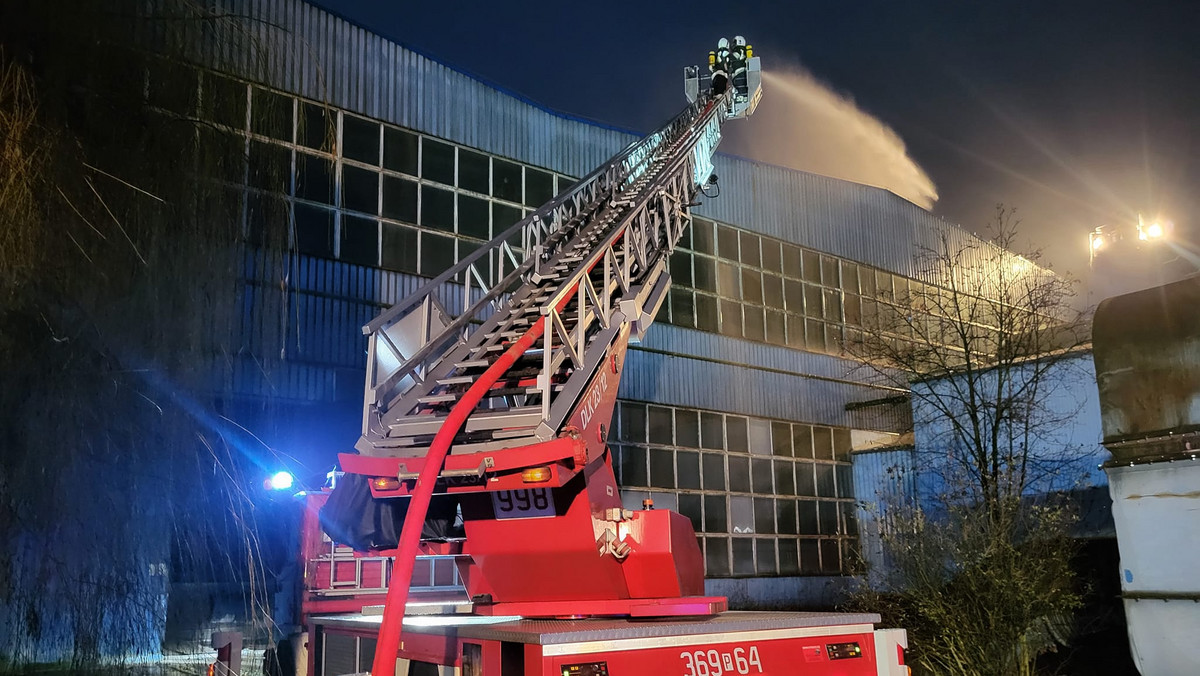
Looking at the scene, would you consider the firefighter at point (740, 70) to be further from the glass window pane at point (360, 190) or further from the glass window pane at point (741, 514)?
the glass window pane at point (741, 514)

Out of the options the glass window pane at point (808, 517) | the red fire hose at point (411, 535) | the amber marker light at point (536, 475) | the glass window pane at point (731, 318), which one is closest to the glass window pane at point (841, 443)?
the glass window pane at point (808, 517)

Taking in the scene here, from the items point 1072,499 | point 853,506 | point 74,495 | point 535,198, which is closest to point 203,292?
point 74,495

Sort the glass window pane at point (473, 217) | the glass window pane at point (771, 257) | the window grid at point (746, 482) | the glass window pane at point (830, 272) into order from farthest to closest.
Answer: the glass window pane at point (830, 272) < the glass window pane at point (771, 257) < the window grid at point (746, 482) < the glass window pane at point (473, 217)

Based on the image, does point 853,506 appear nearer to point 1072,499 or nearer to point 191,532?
point 1072,499

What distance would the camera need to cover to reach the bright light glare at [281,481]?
336 inches

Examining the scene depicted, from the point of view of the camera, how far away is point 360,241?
636 inches

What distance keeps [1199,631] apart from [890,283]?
17.0m

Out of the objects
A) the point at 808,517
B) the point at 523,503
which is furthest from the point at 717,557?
the point at 523,503

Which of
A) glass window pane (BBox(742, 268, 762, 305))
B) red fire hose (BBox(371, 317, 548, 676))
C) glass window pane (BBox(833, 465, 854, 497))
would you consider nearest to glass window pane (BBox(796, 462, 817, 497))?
glass window pane (BBox(833, 465, 854, 497))

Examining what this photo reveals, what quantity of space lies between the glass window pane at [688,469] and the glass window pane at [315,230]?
9.45 metres

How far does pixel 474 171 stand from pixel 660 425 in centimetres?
701

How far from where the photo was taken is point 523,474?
22.1ft

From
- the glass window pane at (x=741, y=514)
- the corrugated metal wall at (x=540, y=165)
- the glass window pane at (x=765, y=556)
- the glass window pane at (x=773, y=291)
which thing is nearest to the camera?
the corrugated metal wall at (x=540, y=165)

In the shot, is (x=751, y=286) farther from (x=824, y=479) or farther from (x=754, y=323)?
(x=824, y=479)
